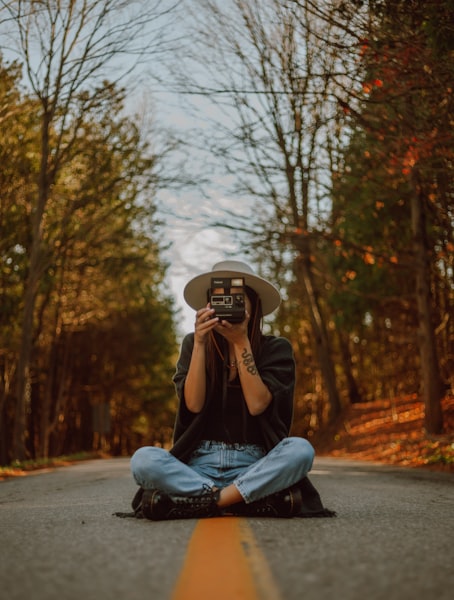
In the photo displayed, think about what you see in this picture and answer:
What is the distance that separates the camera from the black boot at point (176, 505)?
461 centimetres

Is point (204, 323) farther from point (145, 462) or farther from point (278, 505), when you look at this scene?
point (278, 505)

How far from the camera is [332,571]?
9.29 ft

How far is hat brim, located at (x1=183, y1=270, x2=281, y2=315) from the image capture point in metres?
5.23

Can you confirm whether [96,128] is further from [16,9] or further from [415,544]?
[415,544]

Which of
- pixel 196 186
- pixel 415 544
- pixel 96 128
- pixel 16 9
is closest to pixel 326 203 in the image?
pixel 196 186

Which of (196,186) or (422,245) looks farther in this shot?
(196,186)

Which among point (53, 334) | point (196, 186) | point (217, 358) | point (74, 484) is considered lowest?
point (74, 484)

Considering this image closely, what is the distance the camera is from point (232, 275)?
17.2 ft

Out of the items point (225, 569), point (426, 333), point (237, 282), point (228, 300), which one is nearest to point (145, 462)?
point (228, 300)

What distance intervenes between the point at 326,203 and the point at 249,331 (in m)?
16.3

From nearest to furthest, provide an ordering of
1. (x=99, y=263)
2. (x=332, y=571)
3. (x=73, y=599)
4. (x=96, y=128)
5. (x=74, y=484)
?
(x=73, y=599), (x=332, y=571), (x=74, y=484), (x=96, y=128), (x=99, y=263)

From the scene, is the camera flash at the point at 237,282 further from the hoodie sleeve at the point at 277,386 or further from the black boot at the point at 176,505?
the black boot at the point at 176,505

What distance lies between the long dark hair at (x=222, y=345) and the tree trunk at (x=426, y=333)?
1029cm

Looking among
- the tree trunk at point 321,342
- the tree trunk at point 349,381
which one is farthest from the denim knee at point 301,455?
the tree trunk at point 349,381
